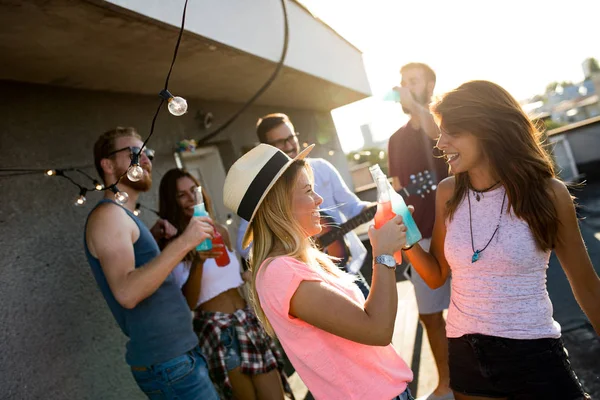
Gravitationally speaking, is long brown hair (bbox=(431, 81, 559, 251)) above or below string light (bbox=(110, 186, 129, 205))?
below

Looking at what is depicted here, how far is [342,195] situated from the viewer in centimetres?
332

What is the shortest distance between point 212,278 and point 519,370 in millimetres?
1886

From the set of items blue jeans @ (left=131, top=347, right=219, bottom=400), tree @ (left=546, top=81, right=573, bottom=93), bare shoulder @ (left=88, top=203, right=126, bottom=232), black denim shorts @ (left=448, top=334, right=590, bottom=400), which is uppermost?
tree @ (left=546, top=81, right=573, bottom=93)

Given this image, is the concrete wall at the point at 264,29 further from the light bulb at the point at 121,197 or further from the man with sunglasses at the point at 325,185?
the light bulb at the point at 121,197

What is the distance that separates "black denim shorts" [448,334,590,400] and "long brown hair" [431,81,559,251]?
405 millimetres

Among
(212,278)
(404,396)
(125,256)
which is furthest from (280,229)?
(212,278)

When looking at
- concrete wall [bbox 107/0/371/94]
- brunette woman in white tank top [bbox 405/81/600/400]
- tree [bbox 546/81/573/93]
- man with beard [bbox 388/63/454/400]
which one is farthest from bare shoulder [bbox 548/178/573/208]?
tree [bbox 546/81/573/93]

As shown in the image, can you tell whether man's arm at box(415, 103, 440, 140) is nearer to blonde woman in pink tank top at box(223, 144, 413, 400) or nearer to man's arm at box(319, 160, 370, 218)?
man's arm at box(319, 160, 370, 218)

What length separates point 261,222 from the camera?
1.63m

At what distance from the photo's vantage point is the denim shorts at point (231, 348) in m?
2.77

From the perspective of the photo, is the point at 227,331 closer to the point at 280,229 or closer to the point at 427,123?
the point at 280,229

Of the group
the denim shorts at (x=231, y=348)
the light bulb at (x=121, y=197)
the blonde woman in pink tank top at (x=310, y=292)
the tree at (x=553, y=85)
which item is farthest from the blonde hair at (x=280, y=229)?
the tree at (x=553, y=85)

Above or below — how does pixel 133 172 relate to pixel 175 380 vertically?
above

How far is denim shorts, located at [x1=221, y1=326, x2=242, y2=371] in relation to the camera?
277cm
